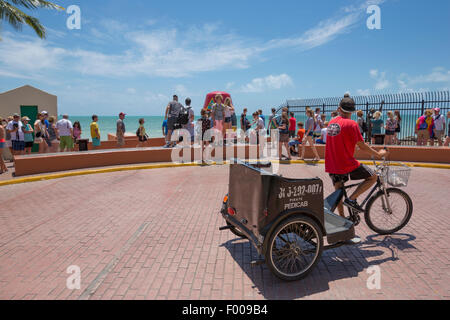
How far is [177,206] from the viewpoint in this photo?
6.48m

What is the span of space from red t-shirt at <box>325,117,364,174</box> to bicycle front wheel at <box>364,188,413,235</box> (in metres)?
0.74

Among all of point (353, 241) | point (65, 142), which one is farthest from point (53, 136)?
point (353, 241)

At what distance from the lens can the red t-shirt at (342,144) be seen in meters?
4.25

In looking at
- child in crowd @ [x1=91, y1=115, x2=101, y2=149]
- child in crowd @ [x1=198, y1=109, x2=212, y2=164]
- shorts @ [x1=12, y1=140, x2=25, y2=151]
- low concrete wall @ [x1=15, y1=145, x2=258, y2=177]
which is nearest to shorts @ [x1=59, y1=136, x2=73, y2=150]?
child in crowd @ [x1=91, y1=115, x2=101, y2=149]

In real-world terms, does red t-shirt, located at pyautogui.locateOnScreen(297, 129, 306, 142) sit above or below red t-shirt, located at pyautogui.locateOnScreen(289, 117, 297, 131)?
below

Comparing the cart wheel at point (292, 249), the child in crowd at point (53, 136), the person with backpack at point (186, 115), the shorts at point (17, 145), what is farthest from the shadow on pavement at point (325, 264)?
the child in crowd at point (53, 136)

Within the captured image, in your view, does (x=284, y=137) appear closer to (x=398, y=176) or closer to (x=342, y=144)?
(x=398, y=176)

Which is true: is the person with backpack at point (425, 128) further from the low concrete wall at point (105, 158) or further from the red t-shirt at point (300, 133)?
the low concrete wall at point (105, 158)

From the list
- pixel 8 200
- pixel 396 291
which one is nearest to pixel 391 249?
pixel 396 291

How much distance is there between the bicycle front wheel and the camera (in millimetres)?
4648

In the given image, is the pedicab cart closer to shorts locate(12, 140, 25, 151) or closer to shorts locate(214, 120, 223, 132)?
shorts locate(214, 120, 223, 132)

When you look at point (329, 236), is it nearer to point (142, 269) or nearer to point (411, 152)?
point (142, 269)

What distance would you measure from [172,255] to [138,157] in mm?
8412

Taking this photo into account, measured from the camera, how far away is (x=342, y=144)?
4297 millimetres
